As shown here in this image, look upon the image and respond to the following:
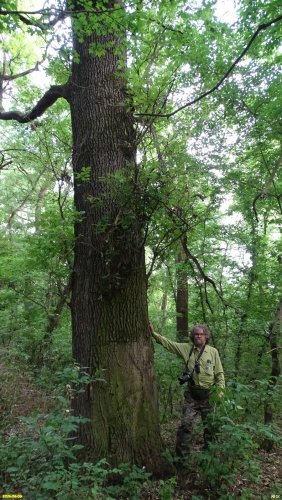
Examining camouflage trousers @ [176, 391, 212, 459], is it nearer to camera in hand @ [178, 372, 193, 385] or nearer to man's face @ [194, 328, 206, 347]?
camera in hand @ [178, 372, 193, 385]

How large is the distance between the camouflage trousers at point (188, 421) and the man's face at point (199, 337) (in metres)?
0.65

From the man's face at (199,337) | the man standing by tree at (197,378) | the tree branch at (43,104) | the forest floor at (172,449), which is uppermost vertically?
the tree branch at (43,104)

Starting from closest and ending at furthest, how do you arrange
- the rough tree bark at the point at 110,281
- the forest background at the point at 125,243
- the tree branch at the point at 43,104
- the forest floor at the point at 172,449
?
1. the forest background at the point at 125,243
2. the forest floor at the point at 172,449
3. the rough tree bark at the point at 110,281
4. the tree branch at the point at 43,104

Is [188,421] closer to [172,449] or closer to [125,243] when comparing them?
[172,449]

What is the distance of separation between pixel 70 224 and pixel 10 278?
4616mm

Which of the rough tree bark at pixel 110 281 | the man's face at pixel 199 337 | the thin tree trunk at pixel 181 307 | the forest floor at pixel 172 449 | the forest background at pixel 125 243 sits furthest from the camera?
the thin tree trunk at pixel 181 307

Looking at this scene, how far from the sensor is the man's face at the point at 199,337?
14.7ft

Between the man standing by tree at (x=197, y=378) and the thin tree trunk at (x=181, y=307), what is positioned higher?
the thin tree trunk at (x=181, y=307)

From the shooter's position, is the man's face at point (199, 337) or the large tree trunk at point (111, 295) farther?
the man's face at point (199, 337)

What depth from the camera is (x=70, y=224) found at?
441 cm

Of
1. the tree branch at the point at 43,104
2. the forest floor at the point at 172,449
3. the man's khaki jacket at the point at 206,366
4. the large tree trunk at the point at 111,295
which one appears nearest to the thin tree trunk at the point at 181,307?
the forest floor at the point at 172,449

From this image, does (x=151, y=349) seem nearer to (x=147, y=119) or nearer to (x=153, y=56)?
(x=147, y=119)

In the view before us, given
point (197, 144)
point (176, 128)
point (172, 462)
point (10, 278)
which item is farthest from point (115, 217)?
point (10, 278)

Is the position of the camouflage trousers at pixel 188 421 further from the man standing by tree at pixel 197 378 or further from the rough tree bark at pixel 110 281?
the rough tree bark at pixel 110 281
